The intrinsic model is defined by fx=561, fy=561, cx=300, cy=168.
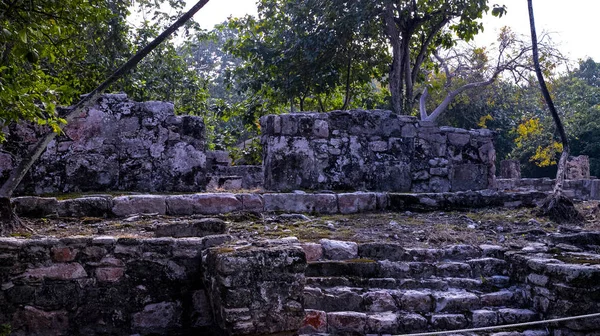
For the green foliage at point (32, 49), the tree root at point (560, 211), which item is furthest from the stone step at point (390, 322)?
the tree root at point (560, 211)

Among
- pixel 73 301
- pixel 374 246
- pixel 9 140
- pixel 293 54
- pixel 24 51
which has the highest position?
pixel 293 54

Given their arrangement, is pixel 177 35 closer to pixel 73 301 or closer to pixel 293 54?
pixel 293 54

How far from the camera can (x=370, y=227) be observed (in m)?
6.01

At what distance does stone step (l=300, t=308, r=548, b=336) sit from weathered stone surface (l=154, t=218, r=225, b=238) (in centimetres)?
126

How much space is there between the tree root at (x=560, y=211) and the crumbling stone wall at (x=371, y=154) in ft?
5.11

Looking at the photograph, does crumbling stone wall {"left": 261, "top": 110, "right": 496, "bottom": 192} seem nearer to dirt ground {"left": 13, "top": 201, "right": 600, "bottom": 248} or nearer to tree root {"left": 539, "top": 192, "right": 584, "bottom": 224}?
dirt ground {"left": 13, "top": 201, "right": 600, "bottom": 248}

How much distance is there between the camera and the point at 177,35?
557 inches

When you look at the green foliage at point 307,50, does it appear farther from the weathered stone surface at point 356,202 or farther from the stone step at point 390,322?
the stone step at point 390,322

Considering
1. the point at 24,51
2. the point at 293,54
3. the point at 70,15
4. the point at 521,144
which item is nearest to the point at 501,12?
the point at 293,54

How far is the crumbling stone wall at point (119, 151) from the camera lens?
6.74 metres

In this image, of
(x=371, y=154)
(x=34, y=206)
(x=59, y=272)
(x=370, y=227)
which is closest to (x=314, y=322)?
(x=59, y=272)

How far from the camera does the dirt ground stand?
17.1 ft

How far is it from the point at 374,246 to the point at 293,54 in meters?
9.02

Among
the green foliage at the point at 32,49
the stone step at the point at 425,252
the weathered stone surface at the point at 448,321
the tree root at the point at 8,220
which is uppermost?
the green foliage at the point at 32,49
